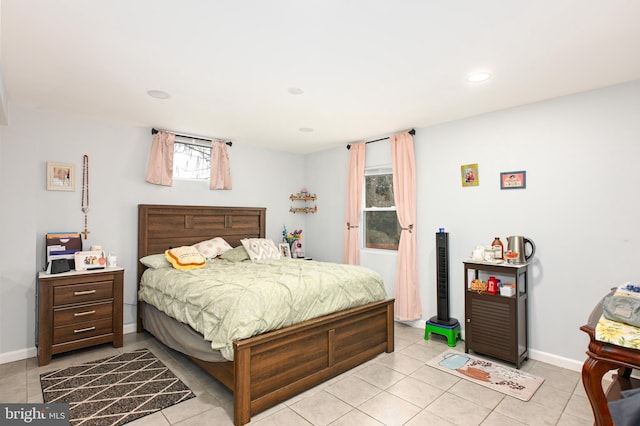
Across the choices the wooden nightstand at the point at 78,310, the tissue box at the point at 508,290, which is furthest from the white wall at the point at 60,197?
the tissue box at the point at 508,290

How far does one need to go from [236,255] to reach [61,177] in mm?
2130

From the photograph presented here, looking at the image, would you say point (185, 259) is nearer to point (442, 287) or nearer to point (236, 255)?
point (236, 255)

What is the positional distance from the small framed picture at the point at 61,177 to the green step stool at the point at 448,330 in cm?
436

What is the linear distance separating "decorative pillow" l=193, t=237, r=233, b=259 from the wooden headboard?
19cm

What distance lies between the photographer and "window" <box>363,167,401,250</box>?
4.80 m

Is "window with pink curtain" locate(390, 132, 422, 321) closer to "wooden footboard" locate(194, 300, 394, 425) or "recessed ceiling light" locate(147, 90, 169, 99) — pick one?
"wooden footboard" locate(194, 300, 394, 425)

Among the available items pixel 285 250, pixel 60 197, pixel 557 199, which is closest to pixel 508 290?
pixel 557 199

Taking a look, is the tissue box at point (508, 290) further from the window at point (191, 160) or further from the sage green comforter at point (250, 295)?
the window at point (191, 160)

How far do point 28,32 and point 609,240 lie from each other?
4.64 meters

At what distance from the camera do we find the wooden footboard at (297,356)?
2332 millimetres

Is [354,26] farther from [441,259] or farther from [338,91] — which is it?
[441,259]

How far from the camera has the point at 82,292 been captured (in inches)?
134

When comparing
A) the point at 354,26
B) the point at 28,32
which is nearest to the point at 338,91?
the point at 354,26

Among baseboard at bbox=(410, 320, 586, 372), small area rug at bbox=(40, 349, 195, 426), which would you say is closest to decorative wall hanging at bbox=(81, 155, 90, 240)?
small area rug at bbox=(40, 349, 195, 426)
